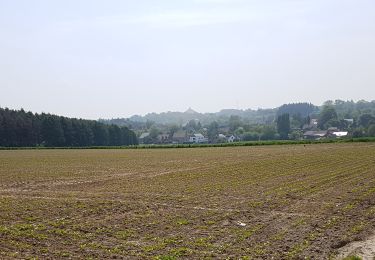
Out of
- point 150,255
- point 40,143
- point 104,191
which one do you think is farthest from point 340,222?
point 40,143

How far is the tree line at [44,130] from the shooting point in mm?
116750

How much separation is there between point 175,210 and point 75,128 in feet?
382

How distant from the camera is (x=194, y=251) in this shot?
1173 centimetres

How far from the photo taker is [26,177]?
3400cm

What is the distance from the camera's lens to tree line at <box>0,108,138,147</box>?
117 meters

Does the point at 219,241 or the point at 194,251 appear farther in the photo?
the point at 219,241

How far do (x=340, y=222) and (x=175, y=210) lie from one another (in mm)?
6026

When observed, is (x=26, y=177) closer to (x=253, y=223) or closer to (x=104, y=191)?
(x=104, y=191)

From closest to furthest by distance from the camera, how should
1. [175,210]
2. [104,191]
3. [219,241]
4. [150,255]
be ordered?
[150,255]
[219,241]
[175,210]
[104,191]

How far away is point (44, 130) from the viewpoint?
12369 cm

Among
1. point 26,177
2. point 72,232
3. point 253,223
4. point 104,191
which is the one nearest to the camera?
point 72,232

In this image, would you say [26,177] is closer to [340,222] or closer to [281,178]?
[281,178]

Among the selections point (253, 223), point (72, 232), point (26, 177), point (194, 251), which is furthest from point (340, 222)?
point (26, 177)

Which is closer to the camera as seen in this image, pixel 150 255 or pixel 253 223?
pixel 150 255
